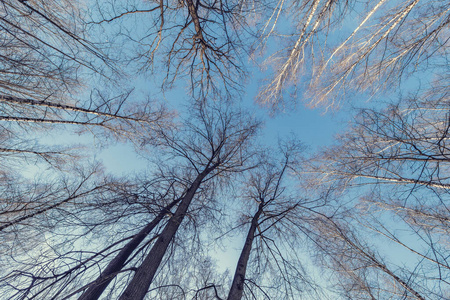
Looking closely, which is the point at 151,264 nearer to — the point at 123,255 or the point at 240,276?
the point at 123,255

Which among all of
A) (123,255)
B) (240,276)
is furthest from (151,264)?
(240,276)

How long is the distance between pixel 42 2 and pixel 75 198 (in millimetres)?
5893

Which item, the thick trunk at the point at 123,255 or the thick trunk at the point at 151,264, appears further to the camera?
the thick trunk at the point at 123,255

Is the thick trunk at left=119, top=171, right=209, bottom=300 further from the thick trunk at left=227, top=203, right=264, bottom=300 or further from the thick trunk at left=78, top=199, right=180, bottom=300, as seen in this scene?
the thick trunk at left=227, top=203, right=264, bottom=300

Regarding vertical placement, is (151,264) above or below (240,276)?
below

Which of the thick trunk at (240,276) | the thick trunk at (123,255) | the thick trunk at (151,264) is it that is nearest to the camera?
the thick trunk at (151,264)

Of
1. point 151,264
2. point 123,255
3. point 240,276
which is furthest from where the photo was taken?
point 123,255

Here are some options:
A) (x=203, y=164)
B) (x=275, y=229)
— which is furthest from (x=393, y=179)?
(x=203, y=164)

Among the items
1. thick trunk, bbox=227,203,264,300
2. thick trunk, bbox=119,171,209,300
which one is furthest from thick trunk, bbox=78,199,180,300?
thick trunk, bbox=227,203,264,300

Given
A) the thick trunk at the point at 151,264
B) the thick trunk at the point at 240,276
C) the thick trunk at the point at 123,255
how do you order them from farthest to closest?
the thick trunk at the point at 123,255 → the thick trunk at the point at 240,276 → the thick trunk at the point at 151,264

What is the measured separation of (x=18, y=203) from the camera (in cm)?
463

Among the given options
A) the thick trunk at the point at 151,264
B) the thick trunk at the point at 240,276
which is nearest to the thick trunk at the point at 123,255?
the thick trunk at the point at 151,264

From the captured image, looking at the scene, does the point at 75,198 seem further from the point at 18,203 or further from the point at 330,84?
the point at 330,84

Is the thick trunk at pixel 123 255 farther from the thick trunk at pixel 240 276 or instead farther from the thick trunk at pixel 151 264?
the thick trunk at pixel 240 276
